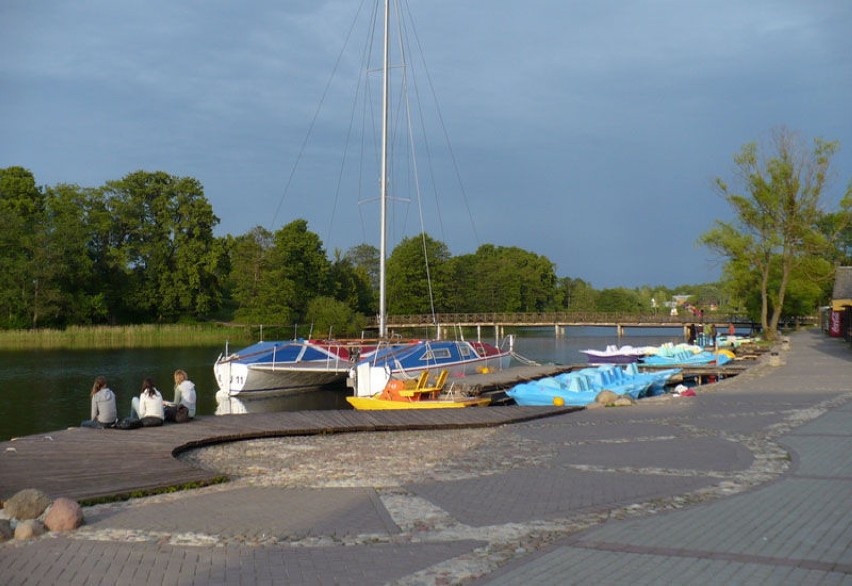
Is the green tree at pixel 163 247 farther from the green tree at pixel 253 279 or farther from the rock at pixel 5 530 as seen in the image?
the rock at pixel 5 530

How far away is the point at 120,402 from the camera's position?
32781 mm

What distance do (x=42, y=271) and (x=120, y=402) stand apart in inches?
2118

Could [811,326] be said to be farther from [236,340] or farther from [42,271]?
[42,271]

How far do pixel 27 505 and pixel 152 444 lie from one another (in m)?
5.04

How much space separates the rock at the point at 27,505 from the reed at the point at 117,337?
2288 inches

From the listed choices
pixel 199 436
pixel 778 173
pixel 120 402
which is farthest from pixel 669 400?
pixel 778 173

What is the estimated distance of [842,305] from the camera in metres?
55.7

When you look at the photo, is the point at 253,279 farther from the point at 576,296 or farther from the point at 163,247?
the point at 576,296

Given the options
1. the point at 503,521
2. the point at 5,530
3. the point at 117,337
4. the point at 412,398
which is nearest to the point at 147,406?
the point at 5,530

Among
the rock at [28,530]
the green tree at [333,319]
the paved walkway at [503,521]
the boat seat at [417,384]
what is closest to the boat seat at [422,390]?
the boat seat at [417,384]

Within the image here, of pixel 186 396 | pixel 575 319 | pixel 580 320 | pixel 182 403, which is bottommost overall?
pixel 182 403

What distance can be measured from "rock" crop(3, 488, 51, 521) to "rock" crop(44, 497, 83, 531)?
0.29m

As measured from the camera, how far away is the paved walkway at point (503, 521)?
24.6 ft

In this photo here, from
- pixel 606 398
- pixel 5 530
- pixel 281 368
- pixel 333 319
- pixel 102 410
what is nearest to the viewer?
pixel 5 530
